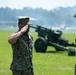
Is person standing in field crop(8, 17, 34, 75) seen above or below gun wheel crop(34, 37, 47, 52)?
above

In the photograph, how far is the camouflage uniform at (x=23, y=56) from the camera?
6.97 metres

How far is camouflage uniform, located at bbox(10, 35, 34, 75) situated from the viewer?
6973mm

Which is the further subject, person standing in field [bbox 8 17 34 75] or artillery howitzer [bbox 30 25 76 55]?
artillery howitzer [bbox 30 25 76 55]

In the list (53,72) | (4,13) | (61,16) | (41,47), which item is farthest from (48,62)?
(61,16)

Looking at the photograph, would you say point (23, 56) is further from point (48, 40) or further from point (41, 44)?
point (48, 40)

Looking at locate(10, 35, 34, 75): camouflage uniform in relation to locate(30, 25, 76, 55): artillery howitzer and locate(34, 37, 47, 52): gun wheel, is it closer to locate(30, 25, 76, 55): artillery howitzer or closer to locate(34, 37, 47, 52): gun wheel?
locate(30, 25, 76, 55): artillery howitzer

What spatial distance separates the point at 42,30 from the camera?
854 inches

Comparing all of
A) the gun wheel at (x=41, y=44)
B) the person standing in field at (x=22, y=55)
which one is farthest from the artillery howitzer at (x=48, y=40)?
the person standing in field at (x=22, y=55)

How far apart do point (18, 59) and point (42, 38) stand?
14121 mm

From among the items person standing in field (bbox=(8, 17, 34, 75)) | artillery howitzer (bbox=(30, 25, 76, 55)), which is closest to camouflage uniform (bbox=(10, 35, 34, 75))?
person standing in field (bbox=(8, 17, 34, 75))

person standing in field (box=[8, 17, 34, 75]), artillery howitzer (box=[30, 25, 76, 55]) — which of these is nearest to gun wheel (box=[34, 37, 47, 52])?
artillery howitzer (box=[30, 25, 76, 55])

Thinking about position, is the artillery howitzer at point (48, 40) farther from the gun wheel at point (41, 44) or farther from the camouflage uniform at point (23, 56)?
the camouflage uniform at point (23, 56)

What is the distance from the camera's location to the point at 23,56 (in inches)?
276

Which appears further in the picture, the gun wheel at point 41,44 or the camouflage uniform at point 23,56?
the gun wheel at point 41,44
